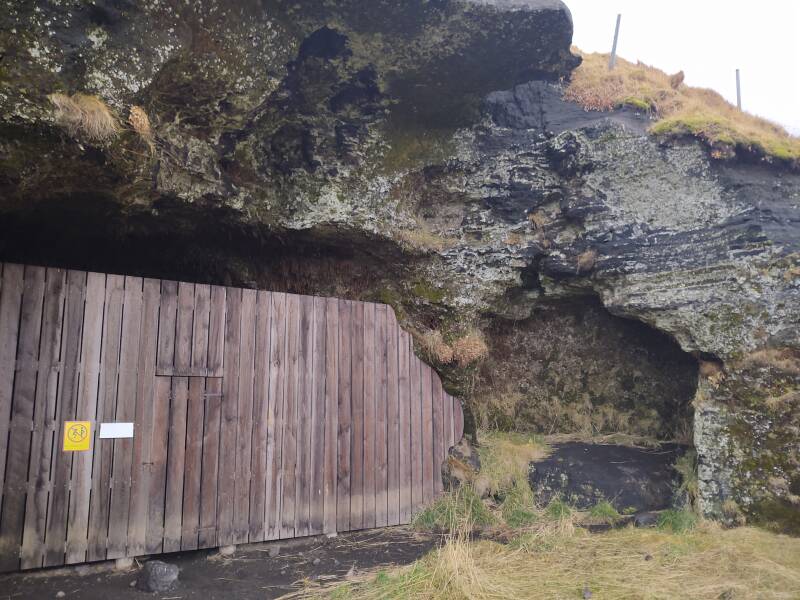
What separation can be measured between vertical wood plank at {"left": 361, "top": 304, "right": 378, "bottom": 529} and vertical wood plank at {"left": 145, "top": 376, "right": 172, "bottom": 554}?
2173 mm

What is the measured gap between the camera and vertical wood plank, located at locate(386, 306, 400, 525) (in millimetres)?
6652

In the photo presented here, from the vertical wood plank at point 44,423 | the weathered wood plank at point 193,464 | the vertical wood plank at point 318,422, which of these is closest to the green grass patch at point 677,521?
the vertical wood plank at point 318,422

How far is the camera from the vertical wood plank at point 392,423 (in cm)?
665

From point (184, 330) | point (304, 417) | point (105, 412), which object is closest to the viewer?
point (105, 412)

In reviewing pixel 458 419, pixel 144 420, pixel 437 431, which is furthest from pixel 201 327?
pixel 458 419

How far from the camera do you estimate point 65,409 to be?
4.73 metres

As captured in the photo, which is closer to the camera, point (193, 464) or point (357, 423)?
point (193, 464)

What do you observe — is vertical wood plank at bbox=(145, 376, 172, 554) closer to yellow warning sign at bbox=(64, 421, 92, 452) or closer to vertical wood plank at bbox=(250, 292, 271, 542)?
yellow warning sign at bbox=(64, 421, 92, 452)

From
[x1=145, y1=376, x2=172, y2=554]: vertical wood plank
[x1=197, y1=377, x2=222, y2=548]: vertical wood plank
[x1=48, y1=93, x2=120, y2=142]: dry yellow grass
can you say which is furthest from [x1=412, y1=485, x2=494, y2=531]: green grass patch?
[x1=48, y1=93, x2=120, y2=142]: dry yellow grass

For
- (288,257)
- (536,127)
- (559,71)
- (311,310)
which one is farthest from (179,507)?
(559,71)

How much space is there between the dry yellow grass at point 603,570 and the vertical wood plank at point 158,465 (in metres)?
1.45

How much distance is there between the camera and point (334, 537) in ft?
20.0

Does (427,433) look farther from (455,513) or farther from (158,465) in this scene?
(158,465)

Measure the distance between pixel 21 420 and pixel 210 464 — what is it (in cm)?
157
